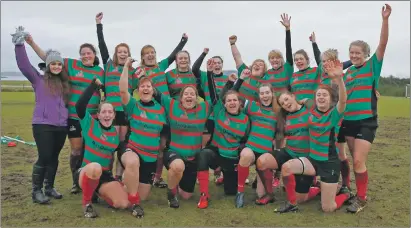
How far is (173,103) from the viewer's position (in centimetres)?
509

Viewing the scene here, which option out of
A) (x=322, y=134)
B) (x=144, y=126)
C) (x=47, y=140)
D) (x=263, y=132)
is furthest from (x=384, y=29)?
(x=47, y=140)

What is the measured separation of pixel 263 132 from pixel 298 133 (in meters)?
0.44

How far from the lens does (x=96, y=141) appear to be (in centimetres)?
465

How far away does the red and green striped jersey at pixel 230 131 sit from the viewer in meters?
5.16

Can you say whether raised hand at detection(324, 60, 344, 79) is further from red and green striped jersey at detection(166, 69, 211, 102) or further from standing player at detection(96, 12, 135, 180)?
standing player at detection(96, 12, 135, 180)

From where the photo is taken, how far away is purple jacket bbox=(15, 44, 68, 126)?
15.7 ft

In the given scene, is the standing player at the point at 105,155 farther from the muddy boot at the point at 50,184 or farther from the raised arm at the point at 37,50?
the raised arm at the point at 37,50

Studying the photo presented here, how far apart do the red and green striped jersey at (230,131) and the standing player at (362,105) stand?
1.32m

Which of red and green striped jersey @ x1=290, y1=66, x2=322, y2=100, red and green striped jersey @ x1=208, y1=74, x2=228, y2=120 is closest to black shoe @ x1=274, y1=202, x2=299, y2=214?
red and green striped jersey @ x1=290, y1=66, x2=322, y2=100

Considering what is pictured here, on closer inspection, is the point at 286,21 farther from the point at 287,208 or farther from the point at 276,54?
the point at 287,208

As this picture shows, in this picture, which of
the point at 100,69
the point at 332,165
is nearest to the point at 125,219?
the point at 100,69

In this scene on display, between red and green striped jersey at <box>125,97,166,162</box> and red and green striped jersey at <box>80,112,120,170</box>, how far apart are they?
0.88 ft

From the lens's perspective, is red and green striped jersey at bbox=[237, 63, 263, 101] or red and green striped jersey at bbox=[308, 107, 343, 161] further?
red and green striped jersey at bbox=[237, 63, 263, 101]

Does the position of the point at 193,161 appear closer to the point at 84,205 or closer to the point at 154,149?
the point at 154,149
